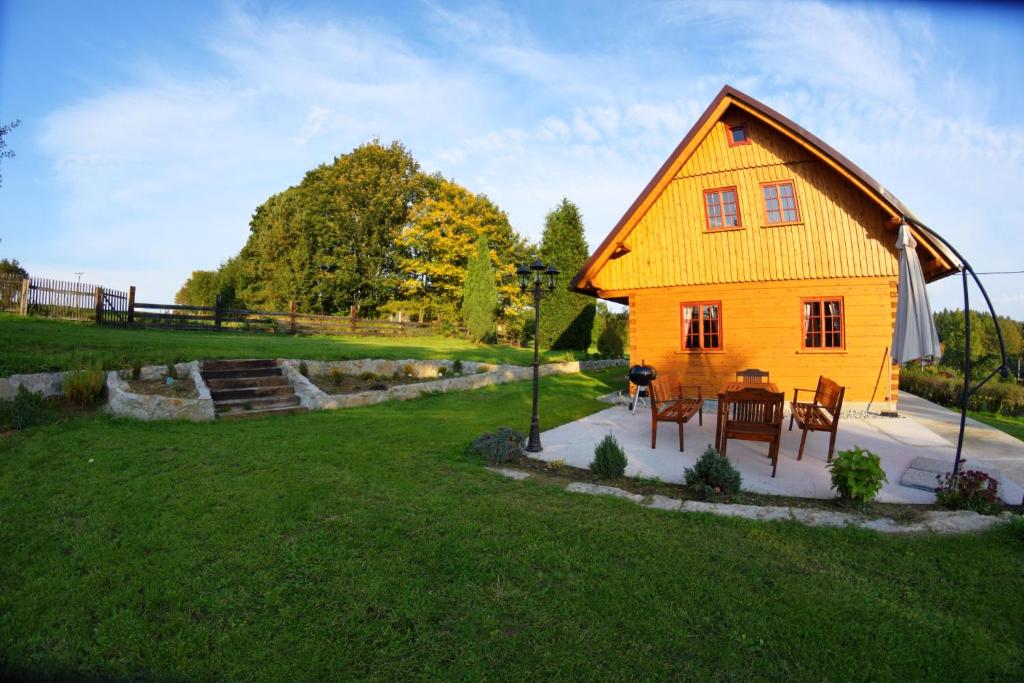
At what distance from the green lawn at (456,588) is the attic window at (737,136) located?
1049 cm

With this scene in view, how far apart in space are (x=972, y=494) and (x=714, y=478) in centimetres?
232

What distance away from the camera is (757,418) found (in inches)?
254

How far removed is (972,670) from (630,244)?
37.4 ft

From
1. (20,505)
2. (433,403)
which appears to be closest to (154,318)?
(433,403)

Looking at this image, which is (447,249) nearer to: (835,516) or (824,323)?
(824,323)

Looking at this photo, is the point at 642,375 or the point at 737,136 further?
the point at 737,136

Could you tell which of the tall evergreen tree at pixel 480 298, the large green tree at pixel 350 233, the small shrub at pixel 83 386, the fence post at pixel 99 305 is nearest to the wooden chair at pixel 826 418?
the small shrub at pixel 83 386

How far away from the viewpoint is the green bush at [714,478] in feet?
16.4

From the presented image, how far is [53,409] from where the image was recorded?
24.7 feet

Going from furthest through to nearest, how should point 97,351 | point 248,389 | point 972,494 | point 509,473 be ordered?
point 248,389, point 97,351, point 509,473, point 972,494

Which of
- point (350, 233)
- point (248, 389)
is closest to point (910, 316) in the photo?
point (248, 389)

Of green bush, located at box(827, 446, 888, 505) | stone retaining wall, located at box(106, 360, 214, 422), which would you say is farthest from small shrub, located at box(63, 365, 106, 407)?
green bush, located at box(827, 446, 888, 505)

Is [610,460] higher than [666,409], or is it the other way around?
[666,409]

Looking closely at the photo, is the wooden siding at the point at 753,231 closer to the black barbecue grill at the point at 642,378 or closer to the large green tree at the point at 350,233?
the black barbecue grill at the point at 642,378
